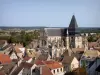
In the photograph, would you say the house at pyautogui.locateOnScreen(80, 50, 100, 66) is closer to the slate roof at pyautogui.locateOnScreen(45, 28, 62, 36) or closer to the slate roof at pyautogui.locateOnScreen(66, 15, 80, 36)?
the slate roof at pyautogui.locateOnScreen(66, 15, 80, 36)

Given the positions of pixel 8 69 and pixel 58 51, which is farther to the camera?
pixel 58 51

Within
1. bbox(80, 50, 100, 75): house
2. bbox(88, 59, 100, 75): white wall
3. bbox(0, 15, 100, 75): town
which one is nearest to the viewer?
bbox(0, 15, 100, 75): town

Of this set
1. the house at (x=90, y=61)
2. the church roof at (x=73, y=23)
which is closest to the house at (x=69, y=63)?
the house at (x=90, y=61)

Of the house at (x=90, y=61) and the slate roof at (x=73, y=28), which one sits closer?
the house at (x=90, y=61)

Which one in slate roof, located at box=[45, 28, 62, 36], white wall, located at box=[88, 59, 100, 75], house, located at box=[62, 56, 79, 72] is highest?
slate roof, located at box=[45, 28, 62, 36]

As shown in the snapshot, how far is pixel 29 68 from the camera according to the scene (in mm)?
32188

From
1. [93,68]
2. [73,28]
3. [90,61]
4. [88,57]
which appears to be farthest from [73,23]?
[93,68]

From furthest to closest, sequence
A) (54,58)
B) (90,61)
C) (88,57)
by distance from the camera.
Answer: (54,58)
(88,57)
(90,61)

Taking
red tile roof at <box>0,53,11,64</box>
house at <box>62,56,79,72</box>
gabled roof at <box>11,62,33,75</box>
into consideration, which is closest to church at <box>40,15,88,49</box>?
house at <box>62,56,79,72</box>

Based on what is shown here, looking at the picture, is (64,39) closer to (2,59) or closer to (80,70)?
(2,59)

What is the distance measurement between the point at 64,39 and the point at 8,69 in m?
42.9

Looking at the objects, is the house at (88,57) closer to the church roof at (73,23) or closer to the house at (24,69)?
the house at (24,69)

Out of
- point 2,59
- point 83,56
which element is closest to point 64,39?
point 83,56

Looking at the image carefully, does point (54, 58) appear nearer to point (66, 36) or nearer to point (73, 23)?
point (66, 36)
